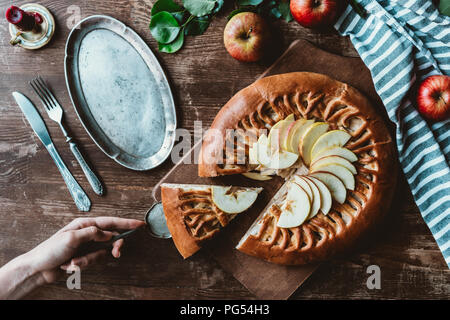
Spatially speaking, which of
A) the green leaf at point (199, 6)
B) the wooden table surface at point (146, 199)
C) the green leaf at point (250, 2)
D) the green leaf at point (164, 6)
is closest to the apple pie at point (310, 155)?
the wooden table surface at point (146, 199)

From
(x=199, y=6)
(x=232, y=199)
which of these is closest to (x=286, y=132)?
(x=232, y=199)

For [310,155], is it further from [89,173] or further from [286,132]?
[89,173]

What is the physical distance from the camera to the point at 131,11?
2.50m

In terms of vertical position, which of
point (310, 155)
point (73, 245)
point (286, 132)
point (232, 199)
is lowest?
point (73, 245)

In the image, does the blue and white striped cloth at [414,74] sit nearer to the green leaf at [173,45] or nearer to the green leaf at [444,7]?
the green leaf at [444,7]

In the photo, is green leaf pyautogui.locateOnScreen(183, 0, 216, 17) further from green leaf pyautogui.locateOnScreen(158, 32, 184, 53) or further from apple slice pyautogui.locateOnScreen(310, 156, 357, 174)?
apple slice pyautogui.locateOnScreen(310, 156, 357, 174)

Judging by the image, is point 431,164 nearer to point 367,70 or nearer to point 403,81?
point 403,81

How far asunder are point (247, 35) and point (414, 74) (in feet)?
3.59

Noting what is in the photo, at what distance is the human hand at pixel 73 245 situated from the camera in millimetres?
2260

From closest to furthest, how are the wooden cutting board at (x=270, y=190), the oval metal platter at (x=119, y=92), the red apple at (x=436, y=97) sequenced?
the red apple at (x=436, y=97), the wooden cutting board at (x=270, y=190), the oval metal platter at (x=119, y=92)

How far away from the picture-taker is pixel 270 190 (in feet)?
7.98

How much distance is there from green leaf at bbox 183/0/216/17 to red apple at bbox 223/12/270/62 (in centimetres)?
22

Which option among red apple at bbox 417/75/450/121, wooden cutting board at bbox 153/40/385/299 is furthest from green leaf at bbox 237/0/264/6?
red apple at bbox 417/75/450/121
